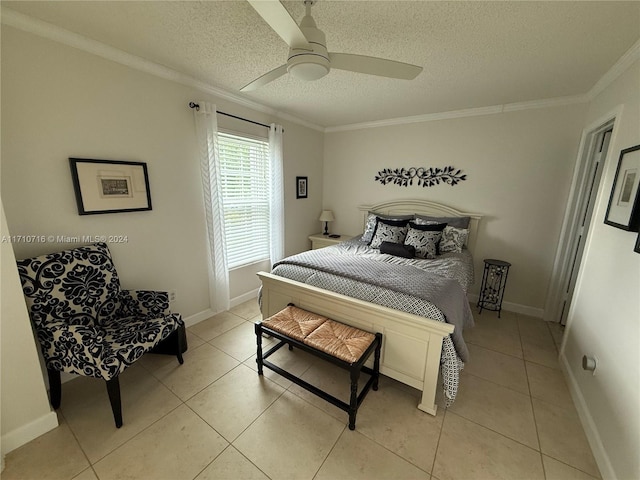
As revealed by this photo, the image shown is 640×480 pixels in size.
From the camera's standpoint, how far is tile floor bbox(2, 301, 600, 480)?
1411 mm

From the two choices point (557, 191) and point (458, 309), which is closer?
point (458, 309)

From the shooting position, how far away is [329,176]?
171 inches

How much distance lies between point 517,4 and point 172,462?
10.1 ft

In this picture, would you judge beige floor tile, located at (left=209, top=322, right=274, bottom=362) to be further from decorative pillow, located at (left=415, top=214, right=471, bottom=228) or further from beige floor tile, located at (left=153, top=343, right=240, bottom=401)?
decorative pillow, located at (left=415, top=214, right=471, bottom=228)

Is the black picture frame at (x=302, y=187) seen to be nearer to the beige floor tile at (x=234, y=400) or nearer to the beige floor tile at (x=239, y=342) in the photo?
the beige floor tile at (x=239, y=342)

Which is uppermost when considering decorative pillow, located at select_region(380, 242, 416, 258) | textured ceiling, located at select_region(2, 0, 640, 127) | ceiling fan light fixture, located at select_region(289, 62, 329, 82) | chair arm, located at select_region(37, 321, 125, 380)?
textured ceiling, located at select_region(2, 0, 640, 127)

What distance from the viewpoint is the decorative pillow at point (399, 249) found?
275cm

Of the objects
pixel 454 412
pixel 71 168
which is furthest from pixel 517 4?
pixel 71 168

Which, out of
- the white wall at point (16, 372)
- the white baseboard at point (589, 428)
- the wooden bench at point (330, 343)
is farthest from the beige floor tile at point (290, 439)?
the white baseboard at point (589, 428)

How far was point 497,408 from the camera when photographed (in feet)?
5.92

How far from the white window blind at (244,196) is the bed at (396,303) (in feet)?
2.92

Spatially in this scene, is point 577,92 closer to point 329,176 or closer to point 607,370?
point 607,370

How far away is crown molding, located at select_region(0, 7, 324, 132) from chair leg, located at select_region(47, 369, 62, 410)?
214 cm

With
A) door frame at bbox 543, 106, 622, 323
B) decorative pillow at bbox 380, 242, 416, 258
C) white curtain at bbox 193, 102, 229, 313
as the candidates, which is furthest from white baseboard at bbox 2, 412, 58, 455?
door frame at bbox 543, 106, 622, 323
